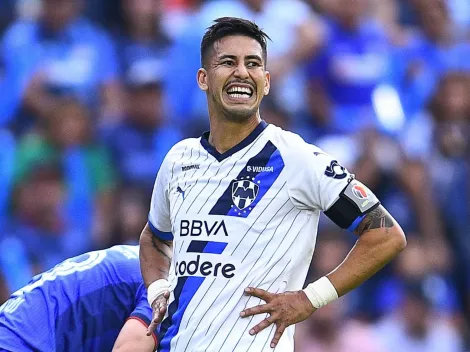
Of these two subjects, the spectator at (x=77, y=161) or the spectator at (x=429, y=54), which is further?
the spectator at (x=429, y=54)

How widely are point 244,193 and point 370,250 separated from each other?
0.67m

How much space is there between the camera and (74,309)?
6156mm

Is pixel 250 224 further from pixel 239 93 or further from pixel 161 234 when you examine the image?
pixel 161 234

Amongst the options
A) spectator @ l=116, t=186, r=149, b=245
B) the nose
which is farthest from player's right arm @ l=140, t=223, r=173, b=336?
spectator @ l=116, t=186, r=149, b=245

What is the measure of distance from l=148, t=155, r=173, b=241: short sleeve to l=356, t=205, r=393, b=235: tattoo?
1.14m

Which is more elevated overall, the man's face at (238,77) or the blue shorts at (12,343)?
the man's face at (238,77)

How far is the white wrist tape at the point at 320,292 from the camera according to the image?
4.88 m

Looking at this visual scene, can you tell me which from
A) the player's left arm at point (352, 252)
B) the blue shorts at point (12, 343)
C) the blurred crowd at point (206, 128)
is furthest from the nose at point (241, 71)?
the blurred crowd at point (206, 128)

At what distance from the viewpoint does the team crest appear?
5035 mm

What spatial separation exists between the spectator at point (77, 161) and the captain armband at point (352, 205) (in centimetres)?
495

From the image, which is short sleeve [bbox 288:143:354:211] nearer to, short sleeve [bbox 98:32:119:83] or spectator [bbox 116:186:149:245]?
spectator [bbox 116:186:149:245]

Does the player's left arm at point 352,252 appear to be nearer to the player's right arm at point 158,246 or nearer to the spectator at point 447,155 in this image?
the player's right arm at point 158,246

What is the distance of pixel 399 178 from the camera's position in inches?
401

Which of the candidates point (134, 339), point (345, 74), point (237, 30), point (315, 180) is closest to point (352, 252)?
point (315, 180)
